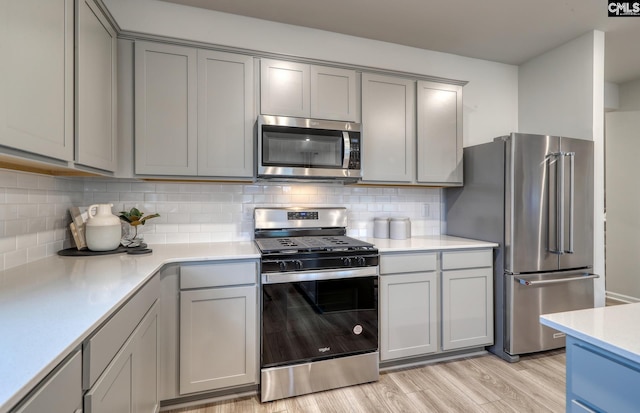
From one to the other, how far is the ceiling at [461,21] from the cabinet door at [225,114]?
0.60m

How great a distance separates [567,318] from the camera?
0.96 metres

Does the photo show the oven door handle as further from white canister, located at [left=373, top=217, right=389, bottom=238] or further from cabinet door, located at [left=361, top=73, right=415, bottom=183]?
cabinet door, located at [left=361, top=73, right=415, bottom=183]

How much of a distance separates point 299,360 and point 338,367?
280 mm

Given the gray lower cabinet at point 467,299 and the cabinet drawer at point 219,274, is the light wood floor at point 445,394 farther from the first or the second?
the cabinet drawer at point 219,274

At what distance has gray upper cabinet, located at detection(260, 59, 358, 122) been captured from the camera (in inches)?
87.0

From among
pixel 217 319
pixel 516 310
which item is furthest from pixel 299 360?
pixel 516 310

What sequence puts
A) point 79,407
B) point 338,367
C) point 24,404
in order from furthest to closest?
1. point 338,367
2. point 79,407
3. point 24,404

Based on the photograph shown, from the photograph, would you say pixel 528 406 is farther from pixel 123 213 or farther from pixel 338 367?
pixel 123 213

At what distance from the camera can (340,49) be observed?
274 cm

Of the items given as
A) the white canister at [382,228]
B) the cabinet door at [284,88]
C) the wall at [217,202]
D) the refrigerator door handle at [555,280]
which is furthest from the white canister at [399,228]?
the cabinet door at [284,88]

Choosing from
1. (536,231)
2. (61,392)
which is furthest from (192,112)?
(536,231)

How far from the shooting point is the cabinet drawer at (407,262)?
2.18 meters

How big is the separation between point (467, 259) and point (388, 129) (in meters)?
1.22

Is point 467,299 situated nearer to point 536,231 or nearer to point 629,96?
point 536,231
